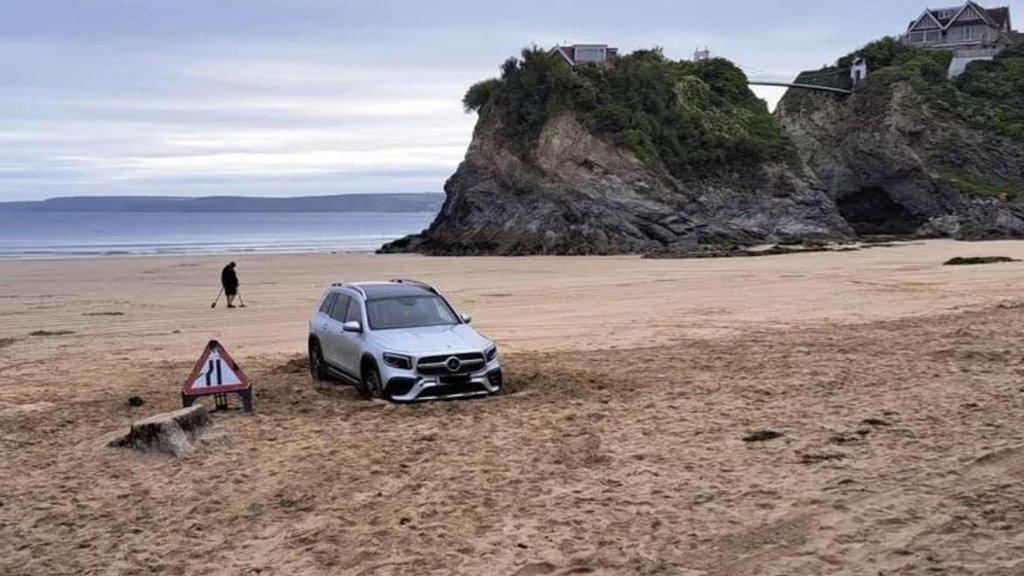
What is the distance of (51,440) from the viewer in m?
10.5

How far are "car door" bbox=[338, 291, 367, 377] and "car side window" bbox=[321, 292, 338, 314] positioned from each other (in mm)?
770

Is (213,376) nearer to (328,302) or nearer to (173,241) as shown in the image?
(328,302)

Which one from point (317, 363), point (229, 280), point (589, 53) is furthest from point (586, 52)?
point (317, 363)

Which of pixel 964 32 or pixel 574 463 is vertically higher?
pixel 964 32

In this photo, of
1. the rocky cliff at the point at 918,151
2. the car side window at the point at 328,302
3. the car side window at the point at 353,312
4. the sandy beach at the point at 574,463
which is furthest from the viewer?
the rocky cliff at the point at 918,151

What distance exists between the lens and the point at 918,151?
70688 millimetres

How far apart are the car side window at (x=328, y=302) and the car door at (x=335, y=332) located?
11cm

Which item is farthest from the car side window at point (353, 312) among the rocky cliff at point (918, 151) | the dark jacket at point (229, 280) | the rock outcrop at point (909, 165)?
the rock outcrop at point (909, 165)

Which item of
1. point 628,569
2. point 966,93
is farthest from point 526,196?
point 628,569

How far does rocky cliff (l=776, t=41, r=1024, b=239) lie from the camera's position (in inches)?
2628

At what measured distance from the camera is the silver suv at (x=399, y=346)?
40.1 feet

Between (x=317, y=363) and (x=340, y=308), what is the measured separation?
3.24 feet

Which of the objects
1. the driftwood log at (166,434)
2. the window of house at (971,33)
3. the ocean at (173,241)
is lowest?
the driftwood log at (166,434)

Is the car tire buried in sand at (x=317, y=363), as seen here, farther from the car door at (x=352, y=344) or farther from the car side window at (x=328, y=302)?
the car door at (x=352, y=344)
